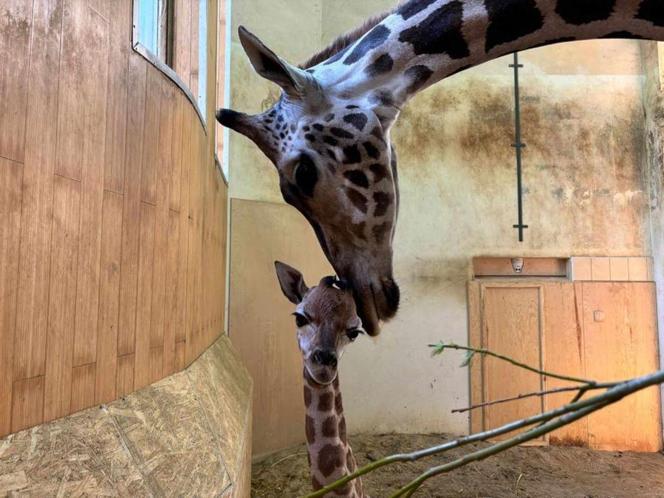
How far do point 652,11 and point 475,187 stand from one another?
415 centimetres

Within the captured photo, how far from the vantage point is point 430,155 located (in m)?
5.31

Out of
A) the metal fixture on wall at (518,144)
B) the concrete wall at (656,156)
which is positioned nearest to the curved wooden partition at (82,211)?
the metal fixture on wall at (518,144)

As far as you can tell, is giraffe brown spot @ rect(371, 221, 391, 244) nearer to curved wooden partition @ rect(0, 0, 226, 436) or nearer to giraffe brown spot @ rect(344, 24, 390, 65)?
giraffe brown spot @ rect(344, 24, 390, 65)

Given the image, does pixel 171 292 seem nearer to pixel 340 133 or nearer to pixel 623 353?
pixel 340 133

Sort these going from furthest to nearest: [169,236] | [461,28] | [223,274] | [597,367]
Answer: [597,367], [223,274], [169,236], [461,28]

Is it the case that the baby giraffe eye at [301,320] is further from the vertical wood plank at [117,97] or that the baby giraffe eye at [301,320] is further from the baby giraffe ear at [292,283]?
the vertical wood plank at [117,97]

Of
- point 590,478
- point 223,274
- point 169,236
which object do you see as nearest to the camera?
point 169,236

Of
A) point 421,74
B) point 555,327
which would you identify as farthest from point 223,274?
point 555,327

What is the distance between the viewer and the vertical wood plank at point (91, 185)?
4.09 feet

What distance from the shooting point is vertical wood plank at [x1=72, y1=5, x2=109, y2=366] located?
1.25 m

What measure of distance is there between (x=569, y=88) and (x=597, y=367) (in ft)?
9.30

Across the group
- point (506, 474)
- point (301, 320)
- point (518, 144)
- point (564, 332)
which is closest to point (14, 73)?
point (301, 320)

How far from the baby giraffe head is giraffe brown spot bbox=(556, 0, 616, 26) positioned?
1.04 meters

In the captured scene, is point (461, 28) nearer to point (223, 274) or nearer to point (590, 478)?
point (223, 274)
